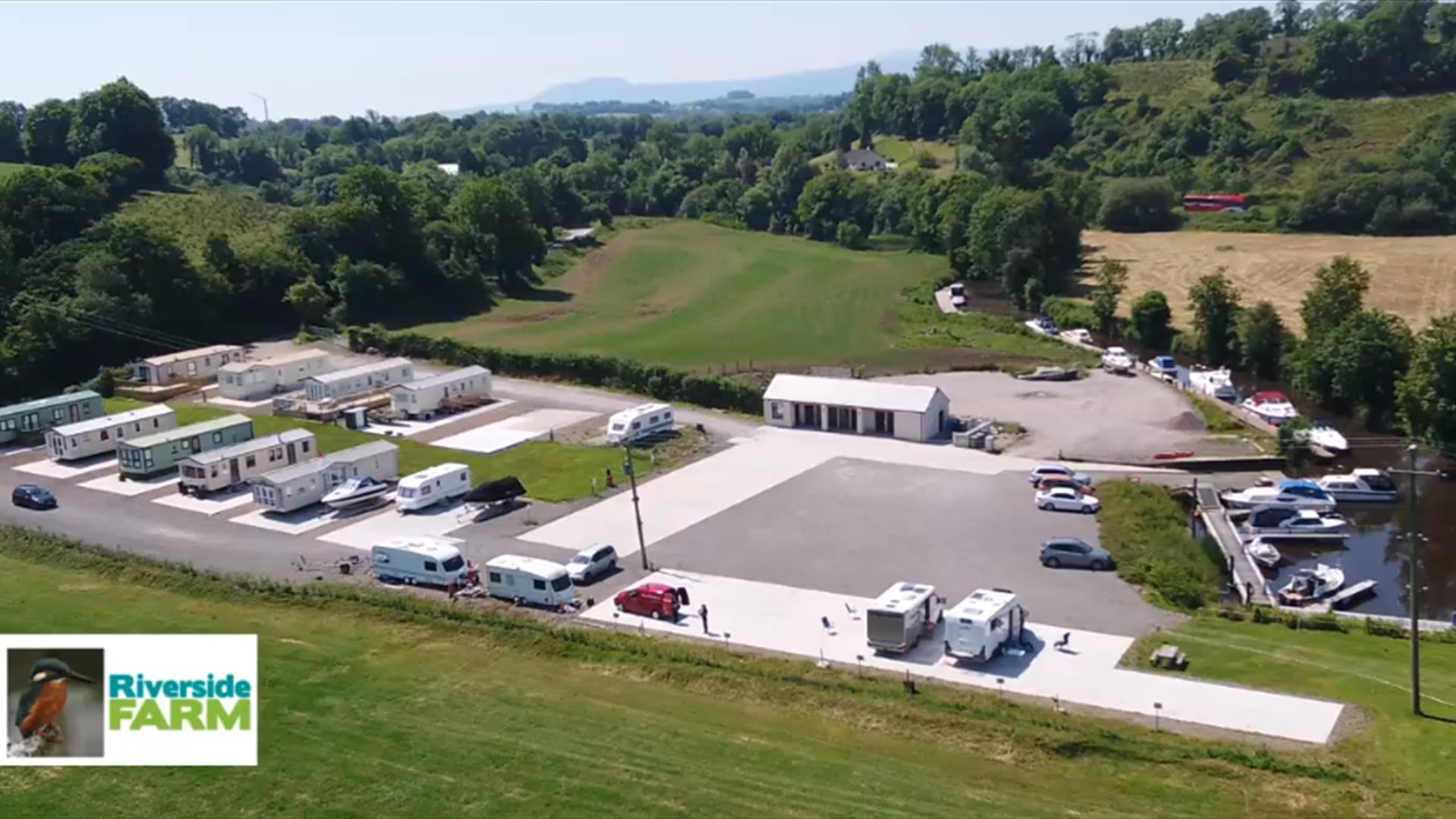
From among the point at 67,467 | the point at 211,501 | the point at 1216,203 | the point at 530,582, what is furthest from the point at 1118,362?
the point at 1216,203

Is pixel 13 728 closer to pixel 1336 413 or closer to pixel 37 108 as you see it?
pixel 1336 413

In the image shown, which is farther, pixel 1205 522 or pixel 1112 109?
pixel 1112 109

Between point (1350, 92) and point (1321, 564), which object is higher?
point (1350, 92)

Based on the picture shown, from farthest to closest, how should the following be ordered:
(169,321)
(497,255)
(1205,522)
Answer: (497,255) < (169,321) < (1205,522)

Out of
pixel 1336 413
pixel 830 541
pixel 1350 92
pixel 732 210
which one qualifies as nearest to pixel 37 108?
pixel 732 210

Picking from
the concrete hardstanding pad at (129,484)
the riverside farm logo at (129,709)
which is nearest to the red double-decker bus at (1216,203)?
the concrete hardstanding pad at (129,484)

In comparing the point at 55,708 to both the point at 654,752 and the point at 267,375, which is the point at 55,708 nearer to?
the point at 654,752
